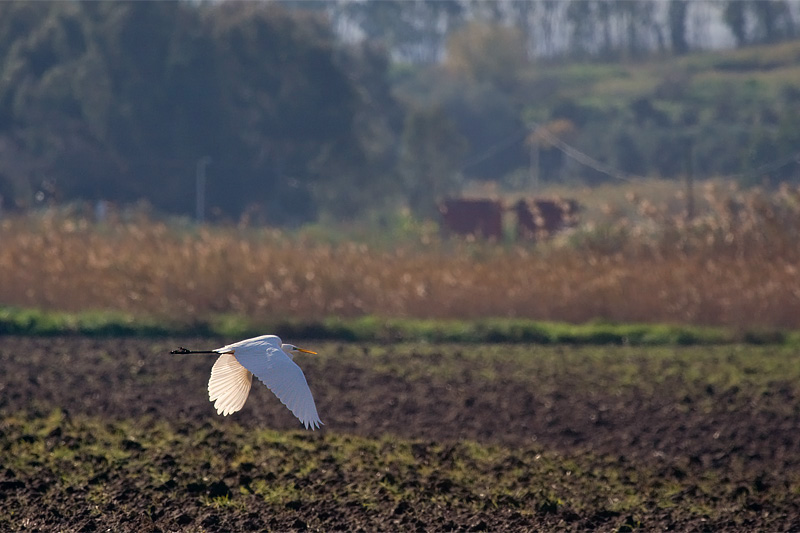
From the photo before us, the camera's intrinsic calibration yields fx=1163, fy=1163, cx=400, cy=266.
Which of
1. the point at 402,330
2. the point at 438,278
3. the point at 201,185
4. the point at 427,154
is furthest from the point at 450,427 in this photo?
the point at 427,154

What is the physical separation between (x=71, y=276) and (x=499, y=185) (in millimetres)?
34717

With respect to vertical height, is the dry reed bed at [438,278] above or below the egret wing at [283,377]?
above

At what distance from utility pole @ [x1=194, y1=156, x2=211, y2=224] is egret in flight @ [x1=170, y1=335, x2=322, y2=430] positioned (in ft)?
109

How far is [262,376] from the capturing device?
5.35 meters

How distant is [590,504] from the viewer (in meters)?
8.09

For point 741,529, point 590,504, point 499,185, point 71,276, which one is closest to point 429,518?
point 590,504

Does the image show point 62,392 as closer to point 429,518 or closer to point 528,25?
point 429,518

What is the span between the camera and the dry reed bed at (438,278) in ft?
59.0

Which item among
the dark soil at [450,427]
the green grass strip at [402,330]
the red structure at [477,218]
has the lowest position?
the dark soil at [450,427]

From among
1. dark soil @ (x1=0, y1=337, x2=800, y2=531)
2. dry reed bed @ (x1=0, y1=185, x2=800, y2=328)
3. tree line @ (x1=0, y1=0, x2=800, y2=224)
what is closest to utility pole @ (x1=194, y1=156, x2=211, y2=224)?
tree line @ (x1=0, y1=0, x2=800, y2=224)

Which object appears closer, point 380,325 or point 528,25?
point 380,325

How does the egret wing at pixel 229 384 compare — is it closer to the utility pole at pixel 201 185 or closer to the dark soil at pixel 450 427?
the dark soil at pixel 450 427

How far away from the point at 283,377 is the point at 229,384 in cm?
60

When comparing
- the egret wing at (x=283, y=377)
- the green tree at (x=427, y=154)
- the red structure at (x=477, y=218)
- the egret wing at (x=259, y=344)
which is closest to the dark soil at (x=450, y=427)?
the egret wing at (x=259, y=344)
